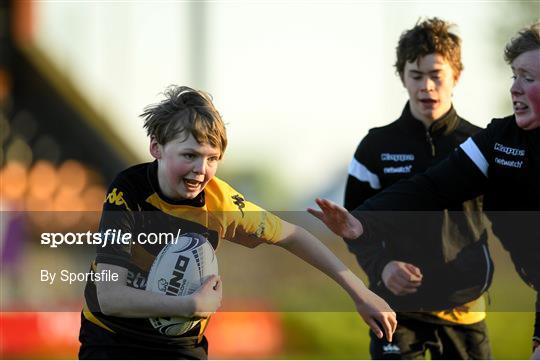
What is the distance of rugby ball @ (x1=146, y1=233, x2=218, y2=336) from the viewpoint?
13.2ft

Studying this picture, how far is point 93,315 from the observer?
4086 millimetres

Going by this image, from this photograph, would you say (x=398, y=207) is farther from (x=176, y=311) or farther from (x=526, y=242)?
(x=176, y=311)

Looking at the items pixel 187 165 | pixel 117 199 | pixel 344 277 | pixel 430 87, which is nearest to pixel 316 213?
pixel 344 277

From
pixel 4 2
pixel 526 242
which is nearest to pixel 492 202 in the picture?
pixel 526 242

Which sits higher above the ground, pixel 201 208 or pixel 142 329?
pixel 201 208

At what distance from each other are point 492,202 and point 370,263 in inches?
26.8

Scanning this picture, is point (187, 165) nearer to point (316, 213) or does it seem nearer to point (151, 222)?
point (151, 222)

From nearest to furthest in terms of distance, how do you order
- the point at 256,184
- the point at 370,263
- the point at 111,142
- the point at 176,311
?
the point at 176,311
the point at 370,263
the point at 256,184
the point at 111,142

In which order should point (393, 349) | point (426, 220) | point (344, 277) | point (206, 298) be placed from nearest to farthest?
point (206, 298) < point (344, 277) < point (426, 220) < point (393, 349)

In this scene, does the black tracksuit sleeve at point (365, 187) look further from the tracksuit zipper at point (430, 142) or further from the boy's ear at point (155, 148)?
the boy's ear at point (155, 148)

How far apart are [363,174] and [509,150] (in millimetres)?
986

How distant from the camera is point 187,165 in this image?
397cm

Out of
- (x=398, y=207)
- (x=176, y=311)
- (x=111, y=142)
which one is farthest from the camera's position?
(x=111, y=142)

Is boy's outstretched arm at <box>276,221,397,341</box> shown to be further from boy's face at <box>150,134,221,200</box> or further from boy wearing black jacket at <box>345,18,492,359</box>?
boy wearing black jacket at <box>345,18,492,359</box>
